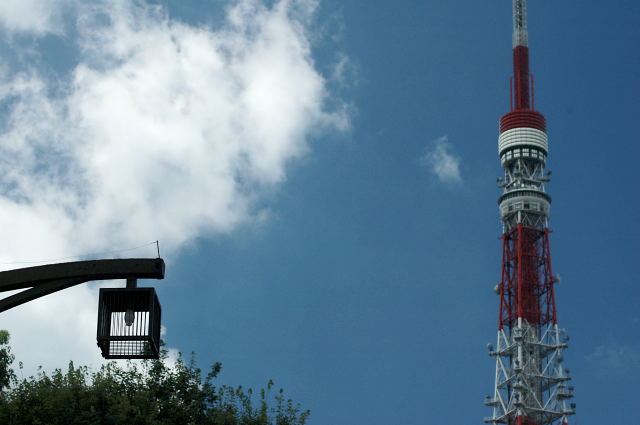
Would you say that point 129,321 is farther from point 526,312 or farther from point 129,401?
point 526,312

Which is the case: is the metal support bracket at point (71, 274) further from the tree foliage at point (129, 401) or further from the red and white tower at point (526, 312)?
the red and white tower at point (526, 312)

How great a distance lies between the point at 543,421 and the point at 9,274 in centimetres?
13580

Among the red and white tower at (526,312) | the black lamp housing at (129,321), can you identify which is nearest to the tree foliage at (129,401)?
the black lamp housing at (129,321)

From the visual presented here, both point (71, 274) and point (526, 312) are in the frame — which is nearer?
point (71, 274)

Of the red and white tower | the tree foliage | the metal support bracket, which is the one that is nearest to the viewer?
the metal support bracket

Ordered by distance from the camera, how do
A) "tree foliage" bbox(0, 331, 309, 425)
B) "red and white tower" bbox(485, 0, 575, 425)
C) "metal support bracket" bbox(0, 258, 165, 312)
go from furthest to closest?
"red and white tower" bbox(485, 0, 575, 425) → "tree foliage" bbox(0, 331, 309, 425) → "metal support bracket" bbox(0, 258, 165, 312)

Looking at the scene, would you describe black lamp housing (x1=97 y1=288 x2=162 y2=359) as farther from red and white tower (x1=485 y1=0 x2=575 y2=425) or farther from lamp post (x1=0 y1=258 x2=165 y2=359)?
red and white tower (x1=485 y1=0 x2=575 y2=425)

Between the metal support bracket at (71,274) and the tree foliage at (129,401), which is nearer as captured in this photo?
the metal support bracket at (71,274)

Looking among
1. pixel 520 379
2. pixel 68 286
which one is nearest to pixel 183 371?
pixel 68 286

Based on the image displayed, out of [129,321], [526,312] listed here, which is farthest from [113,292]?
[526,312]

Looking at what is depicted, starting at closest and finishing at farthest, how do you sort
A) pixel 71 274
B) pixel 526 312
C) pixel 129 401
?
pixel 71 274, pixel 129 401, pixel 526 312

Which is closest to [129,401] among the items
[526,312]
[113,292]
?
[113,292]

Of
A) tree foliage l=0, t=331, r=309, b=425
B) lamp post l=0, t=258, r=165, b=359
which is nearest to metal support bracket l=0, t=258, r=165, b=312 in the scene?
lamp post l=0, t=258, r=165, b=359

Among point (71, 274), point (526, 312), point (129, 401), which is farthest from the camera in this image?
point (526, 312)
